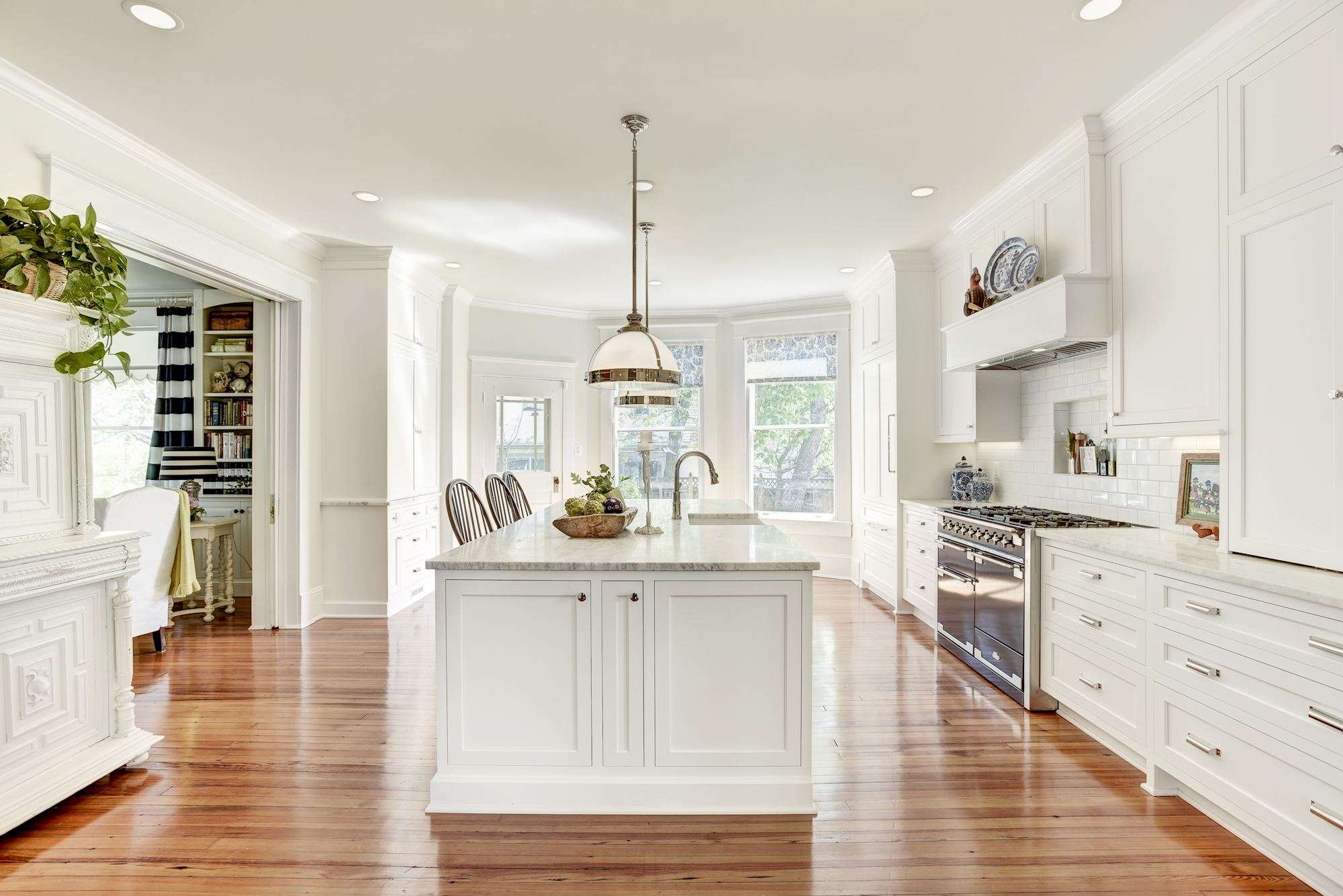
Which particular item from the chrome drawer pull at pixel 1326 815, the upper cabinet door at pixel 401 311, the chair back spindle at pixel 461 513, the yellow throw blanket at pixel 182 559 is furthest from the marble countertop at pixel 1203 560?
Result: the yellow throw blanket at pixel 182 559

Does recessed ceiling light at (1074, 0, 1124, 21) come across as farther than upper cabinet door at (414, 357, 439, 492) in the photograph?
No

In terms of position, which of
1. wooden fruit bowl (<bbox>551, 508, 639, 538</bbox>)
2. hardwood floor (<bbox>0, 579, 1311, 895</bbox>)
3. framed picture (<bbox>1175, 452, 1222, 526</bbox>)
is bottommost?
hardwood floor (<bbox>0, 579, 1311, 895</bbox>)

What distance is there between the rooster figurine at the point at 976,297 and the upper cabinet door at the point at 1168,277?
1.00 m

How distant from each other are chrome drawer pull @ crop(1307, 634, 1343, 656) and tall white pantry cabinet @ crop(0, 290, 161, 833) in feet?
12.8

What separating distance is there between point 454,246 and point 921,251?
11.5 ft

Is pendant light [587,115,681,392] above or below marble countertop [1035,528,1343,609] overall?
above

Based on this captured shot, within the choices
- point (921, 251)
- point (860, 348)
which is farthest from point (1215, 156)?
point (860, 348)

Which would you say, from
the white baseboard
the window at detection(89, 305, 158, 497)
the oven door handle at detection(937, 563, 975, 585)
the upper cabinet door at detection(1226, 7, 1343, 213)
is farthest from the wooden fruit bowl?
the window at detection(89, 305, 158, 497)

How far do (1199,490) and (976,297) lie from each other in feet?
5.51

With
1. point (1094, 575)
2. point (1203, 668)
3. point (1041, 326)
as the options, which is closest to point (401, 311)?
point (1041, 326)

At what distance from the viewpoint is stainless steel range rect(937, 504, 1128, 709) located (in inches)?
133

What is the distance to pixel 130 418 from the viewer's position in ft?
19.3

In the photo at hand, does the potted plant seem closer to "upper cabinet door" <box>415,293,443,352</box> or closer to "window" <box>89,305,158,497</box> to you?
Answer: "upper cabinet door" <box>415,293,443,352</box>

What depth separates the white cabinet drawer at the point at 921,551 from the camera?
469cm
